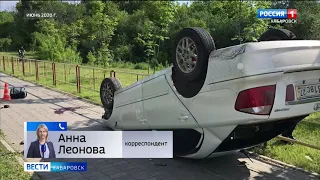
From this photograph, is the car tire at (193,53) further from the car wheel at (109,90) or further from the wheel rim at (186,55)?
the car wheel at (109,90)

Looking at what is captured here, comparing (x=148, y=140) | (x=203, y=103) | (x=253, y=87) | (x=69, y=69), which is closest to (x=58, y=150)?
(x=148, y=140)

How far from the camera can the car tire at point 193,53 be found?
360 cm

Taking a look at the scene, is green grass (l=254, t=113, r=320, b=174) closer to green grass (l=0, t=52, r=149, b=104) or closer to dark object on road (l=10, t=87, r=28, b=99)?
green grass (l=0, t=52, r=149, b=104)

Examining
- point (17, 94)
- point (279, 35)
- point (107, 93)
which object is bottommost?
point (17, 94)

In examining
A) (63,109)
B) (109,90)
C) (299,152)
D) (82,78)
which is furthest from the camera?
(82,78)

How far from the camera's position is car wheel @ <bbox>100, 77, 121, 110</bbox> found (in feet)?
20.9

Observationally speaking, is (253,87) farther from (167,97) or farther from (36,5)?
(36,5)

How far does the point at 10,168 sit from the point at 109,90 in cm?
240

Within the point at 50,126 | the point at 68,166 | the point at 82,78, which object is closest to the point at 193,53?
the point at 50,126

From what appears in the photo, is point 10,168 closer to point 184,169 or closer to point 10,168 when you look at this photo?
point 10,168

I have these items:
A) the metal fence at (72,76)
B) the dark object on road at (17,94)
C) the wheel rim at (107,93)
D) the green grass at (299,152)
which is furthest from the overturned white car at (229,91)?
the dark object on road at (17,94)

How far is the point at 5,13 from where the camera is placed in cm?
5862

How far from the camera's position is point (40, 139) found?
4574mm

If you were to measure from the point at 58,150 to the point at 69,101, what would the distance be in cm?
636
